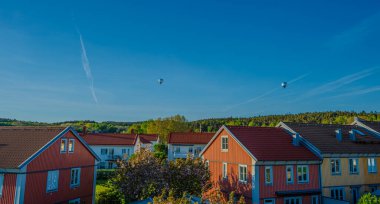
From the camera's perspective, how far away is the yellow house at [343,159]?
3058cm

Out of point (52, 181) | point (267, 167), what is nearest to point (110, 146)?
point (52, 181)

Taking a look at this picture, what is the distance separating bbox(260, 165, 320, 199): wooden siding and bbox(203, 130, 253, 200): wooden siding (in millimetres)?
1188

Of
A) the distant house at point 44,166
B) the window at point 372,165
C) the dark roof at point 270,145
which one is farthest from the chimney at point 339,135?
the distant house at point 44,166

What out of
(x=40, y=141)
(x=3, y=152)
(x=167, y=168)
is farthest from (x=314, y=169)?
(x=3, y=152)

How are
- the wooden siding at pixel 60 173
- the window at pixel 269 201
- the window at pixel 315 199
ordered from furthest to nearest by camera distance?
the window at pixel 315 199 < the window at pixel 269 201 < the wooden siding at pixel 60 173

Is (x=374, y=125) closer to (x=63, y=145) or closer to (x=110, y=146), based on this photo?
(x=63, y=145)

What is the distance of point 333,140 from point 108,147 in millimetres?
47026

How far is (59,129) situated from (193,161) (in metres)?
12.9

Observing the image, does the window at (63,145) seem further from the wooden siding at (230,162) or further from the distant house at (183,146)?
the distant house at (183,146)

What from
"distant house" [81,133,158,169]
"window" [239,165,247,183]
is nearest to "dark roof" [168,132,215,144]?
"distant house" [81,133,158,169]

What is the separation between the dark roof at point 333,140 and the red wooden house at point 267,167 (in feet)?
5.71

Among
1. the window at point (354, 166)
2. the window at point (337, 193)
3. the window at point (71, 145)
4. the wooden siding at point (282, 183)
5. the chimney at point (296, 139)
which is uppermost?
the chimney at point (296, 139)

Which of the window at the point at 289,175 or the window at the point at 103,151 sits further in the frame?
the window at the point at 103,151

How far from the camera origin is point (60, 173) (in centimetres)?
2541
